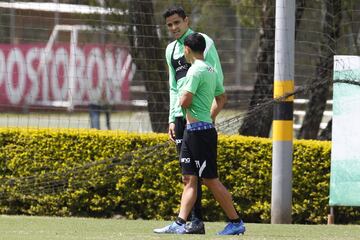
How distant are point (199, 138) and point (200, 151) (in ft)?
0.38

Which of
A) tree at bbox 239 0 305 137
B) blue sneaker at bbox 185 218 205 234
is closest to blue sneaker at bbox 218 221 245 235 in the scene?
blue sneaker at bbox 185 218 205 234

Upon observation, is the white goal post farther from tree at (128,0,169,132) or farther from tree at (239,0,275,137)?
tree at (239,0,275,137)

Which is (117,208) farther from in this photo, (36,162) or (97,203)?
(36,162)

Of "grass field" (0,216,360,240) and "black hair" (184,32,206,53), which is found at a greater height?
"black hair" (184,32,206,53)

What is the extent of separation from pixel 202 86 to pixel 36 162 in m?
3.68

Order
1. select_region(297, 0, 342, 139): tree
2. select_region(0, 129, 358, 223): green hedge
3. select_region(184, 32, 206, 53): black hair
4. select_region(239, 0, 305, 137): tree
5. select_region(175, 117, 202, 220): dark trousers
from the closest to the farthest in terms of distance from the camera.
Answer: select_region(184, 32, 206, 53): black hair < select_region(175, 117, 202, 220): dark trousers < select_region(0, 129, 358, 223): green hedge < select_region(297, 0, 342, 139): tree < select_region(239, 0, 305, 137): tree

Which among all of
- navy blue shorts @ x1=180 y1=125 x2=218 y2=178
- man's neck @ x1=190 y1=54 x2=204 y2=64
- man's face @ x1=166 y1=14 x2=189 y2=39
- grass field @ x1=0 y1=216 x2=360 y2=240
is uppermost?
man's face @ x1=166 y1=14 x2=189 y2=39

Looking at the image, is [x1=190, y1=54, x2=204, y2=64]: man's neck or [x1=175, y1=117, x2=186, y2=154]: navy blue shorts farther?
[x1=175, y1=117, x2=186, y2=154]: navy blue shorts

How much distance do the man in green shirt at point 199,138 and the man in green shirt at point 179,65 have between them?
0.64 ft

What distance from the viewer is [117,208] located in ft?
39.0

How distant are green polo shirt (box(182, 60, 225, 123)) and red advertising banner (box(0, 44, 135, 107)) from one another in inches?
454

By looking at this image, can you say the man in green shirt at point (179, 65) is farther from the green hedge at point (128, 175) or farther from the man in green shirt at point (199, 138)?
the green hedge at point (128, 175)

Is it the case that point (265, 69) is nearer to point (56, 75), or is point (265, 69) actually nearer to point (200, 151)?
point (200, 151)

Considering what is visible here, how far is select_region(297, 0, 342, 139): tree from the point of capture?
12812mm
